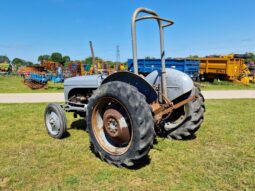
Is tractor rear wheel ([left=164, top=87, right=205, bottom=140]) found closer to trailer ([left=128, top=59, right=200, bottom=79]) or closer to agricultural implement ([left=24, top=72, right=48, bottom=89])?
trailer ([left=128, top=59, right=200, bottom=79])

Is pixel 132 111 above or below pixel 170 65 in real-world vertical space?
below

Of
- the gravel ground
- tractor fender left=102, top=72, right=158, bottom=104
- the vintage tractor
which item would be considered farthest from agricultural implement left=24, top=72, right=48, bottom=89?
tractor fender left=102, top=72, right=158, bottom=104

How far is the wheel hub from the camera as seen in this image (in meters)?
3.62

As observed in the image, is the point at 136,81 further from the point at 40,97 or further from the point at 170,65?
the point at 170,65

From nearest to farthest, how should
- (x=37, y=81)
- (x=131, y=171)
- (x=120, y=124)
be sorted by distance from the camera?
(x=131, y=171) → (x=120, y=124) → (x=37, y=81)

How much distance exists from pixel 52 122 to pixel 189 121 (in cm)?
269

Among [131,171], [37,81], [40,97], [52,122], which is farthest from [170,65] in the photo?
[131,171]

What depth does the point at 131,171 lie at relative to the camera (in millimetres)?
3441

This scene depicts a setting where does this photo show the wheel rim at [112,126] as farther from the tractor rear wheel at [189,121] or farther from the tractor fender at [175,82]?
the tractor rear wheel at [189,121]

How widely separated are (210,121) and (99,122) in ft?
11.6

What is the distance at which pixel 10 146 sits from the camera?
14.9 feet

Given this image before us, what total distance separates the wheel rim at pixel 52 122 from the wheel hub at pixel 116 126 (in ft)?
5.00

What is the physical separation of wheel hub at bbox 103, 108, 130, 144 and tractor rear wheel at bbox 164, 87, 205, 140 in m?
1.30

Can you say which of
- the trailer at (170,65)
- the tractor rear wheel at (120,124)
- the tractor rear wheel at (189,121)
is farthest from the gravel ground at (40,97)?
the tractor rear wheel at (120,124)
